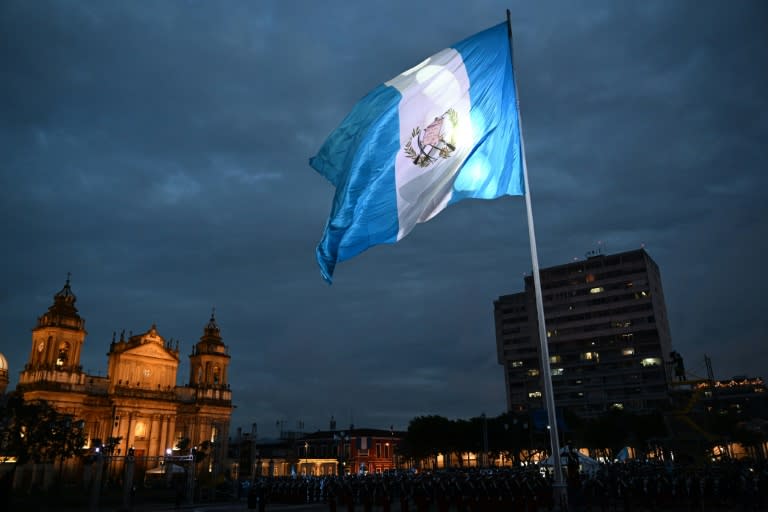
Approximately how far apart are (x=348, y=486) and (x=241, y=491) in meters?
22.7

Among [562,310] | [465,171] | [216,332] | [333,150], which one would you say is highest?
[562,310]

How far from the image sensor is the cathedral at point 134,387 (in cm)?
6519

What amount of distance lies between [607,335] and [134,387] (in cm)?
8583

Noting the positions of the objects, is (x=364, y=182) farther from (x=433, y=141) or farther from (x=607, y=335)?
(x=607, y=335)

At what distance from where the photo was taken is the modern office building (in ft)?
342

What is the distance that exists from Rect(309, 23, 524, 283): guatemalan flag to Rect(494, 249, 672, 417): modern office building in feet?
331

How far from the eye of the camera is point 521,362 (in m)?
129

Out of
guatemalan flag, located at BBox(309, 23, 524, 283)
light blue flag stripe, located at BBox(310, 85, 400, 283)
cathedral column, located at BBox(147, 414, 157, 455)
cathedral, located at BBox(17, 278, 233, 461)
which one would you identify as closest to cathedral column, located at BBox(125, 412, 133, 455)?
cathedral, located at BBox(17, 278, 233, 461)

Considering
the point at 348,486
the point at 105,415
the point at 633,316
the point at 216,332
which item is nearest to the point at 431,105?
the point at 348,486

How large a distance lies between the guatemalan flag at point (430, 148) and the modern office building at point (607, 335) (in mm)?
100797

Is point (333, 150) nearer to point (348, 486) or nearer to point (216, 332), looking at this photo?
point (348, 486)

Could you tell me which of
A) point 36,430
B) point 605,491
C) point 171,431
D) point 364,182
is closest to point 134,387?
point 171,431

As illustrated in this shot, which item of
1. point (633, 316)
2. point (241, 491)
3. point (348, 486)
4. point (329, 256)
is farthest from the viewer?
point (633, 316)

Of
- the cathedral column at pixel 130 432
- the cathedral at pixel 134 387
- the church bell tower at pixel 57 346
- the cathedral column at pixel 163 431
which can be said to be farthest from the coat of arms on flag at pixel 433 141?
the cathedral column at pixel 163 431
